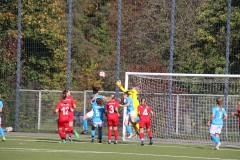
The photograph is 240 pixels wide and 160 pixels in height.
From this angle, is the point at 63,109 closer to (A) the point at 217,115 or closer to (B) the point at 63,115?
(B) the point at 63,115

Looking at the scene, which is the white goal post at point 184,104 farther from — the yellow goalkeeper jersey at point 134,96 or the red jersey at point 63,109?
the red jersey at point 63,109

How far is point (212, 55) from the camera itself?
32031 millimetres

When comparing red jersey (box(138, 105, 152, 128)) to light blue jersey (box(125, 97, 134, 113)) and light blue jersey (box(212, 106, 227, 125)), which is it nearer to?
light blue jersey (box(125, 97, 134, 113))

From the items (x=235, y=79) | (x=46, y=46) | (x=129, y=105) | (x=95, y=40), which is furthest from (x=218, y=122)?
(x=95, y=40)

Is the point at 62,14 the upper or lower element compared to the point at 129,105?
upper

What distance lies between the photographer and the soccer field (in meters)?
19.1

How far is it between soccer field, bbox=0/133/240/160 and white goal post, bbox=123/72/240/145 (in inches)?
127

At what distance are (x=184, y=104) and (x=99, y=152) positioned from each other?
9.30 metres

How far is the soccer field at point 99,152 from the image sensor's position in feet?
62.6

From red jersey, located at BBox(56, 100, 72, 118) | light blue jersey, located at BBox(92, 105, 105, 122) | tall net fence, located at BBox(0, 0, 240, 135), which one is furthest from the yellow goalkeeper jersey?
tall net fence, located at BBox(0, 0, 240, 135)

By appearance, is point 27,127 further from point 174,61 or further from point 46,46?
point 174,61

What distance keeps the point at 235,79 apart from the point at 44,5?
55.4 ft

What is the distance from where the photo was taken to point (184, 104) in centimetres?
2938

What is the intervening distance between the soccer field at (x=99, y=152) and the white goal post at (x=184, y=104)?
10.6ft
